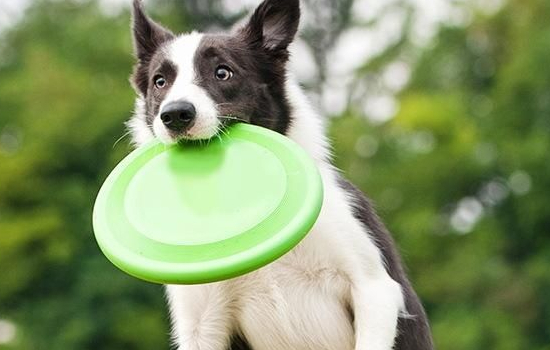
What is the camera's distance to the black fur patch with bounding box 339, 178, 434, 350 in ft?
25.2

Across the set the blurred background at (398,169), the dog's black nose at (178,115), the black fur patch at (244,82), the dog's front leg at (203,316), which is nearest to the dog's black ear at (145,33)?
the black fur patch at (244,82)

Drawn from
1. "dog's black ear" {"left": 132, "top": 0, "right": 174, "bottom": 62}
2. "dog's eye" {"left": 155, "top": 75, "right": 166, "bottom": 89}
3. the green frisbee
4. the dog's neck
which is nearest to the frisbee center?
the green frisbee

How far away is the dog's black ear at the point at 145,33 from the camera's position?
314 inches

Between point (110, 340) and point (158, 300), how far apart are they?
56.4 inches

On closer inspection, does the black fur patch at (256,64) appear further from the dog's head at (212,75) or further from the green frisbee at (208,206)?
the green frisbee at (208,206)

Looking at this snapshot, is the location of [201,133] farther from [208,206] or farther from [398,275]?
[398,275]

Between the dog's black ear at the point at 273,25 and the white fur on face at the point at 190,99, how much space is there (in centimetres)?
50

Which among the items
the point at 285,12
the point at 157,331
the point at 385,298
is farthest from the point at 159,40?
the point at 157,331

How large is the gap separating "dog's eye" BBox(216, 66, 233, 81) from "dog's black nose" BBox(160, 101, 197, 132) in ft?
1.62

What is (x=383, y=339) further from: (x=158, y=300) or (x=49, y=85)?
(x=49, y=85)

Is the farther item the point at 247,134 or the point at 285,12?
the point at 285,12

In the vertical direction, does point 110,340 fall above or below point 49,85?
below

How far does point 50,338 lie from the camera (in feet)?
92.9

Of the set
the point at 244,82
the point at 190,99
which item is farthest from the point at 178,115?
the point at 244,82
